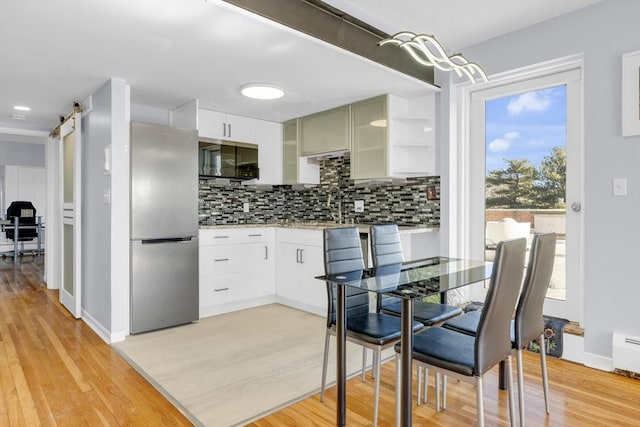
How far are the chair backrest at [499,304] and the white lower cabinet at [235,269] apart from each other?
2840 millimetres

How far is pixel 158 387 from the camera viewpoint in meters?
2.32

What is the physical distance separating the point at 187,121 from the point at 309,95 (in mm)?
1307

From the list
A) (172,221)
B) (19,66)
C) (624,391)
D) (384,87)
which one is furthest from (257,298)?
(624,391)

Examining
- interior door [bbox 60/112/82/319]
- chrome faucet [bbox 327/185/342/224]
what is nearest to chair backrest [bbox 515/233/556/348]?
chrome faucet [bbox 327/185/342/224]

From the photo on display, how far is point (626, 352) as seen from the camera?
242 centimetres

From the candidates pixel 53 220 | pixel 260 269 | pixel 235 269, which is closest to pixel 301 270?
pixel 260 269

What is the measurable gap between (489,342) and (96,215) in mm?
3335

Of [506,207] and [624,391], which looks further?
[506,207]

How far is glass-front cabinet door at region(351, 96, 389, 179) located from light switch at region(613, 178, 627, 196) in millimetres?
1709

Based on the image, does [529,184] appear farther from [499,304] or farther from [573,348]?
[499,304]

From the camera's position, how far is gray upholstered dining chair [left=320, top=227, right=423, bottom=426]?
1924mm

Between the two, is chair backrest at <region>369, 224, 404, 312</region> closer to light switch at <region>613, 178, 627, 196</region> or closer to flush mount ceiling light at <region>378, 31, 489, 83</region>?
flush mount ceiling light at <region>378, 31, 489, 83</region>

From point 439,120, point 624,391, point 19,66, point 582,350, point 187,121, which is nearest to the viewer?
point 624,391

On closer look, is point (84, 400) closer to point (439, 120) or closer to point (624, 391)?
point (624, 391)
